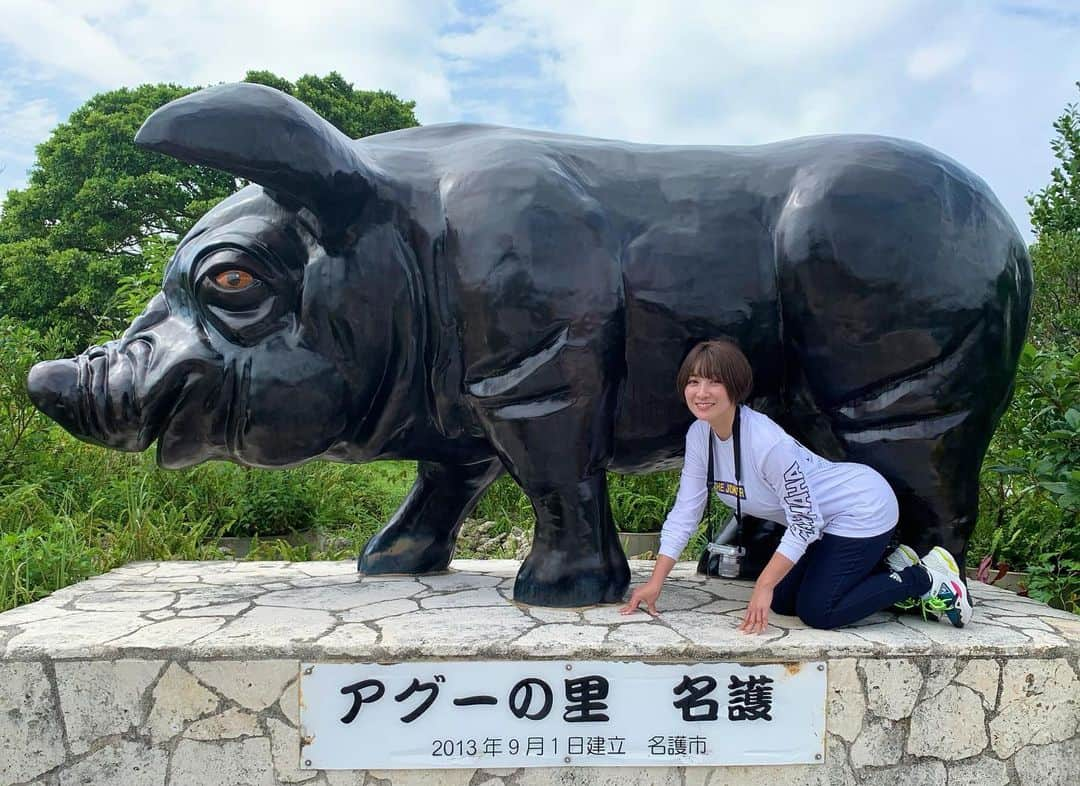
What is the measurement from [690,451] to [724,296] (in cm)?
58

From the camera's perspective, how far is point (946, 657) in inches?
113

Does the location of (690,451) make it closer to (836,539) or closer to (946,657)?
(836,539)

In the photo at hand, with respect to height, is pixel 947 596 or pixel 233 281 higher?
pixel 233 281

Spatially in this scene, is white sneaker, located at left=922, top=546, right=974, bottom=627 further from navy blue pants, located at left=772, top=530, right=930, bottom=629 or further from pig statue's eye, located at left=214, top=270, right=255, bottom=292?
→ pig statue's eye, located at left=214, top=270, right=255, bottom=292

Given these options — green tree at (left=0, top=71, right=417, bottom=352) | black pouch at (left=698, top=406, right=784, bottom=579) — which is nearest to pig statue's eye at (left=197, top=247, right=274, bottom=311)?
black pouch at (left=698, top=406, right=784, bottom=579)

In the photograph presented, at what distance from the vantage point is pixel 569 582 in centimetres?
327

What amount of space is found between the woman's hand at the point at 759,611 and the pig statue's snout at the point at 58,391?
7.72 ft

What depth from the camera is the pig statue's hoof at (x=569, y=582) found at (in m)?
3.27

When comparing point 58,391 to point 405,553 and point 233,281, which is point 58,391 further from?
point 405,553

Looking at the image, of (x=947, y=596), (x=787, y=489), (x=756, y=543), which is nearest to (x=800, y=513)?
(x=787, y=489)

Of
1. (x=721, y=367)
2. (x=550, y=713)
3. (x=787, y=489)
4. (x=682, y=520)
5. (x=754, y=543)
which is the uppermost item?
(x=721, y=367)

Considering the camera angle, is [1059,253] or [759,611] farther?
[1059,253]

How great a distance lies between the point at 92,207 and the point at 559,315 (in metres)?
16.6

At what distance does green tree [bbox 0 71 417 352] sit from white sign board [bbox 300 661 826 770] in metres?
14.8
